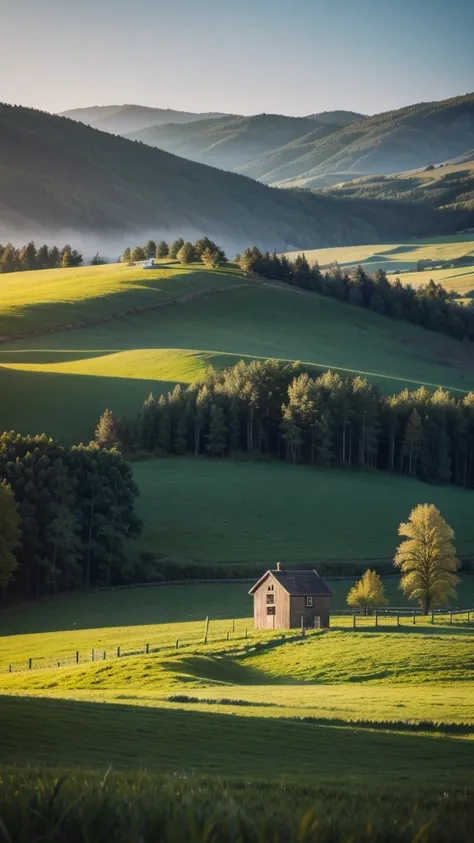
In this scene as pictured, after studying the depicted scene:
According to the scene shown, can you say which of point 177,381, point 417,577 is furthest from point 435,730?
point 177,381

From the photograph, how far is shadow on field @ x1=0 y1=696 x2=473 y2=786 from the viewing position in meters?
27.3

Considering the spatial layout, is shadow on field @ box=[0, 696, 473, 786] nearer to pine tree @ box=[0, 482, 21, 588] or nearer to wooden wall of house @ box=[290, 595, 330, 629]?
wooden wall of house @ box=[290, 595, 330, 629]

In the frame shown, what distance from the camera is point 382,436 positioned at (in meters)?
142

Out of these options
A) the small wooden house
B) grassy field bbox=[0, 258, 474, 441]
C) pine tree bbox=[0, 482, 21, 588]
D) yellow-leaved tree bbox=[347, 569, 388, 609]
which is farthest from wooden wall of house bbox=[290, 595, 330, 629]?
grassy field bbox=[0, 258, 474, 441]

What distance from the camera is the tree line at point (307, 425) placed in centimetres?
13600

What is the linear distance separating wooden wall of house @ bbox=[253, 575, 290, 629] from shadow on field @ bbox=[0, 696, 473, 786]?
39.5 m

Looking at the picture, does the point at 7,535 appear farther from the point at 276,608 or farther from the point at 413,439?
the point at 413,439

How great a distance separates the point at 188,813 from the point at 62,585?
87.7m

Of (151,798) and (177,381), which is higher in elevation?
(177,381)

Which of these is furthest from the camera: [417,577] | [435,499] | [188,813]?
[435,499]

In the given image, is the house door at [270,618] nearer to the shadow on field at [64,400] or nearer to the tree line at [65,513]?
the tree line at [65,513]

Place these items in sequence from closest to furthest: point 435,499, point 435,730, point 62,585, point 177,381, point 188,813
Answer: point 188,813 → point 435,730 → point 62,585 → point 435,499 → point 177,381

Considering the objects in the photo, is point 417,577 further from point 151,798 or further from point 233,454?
point 151,798

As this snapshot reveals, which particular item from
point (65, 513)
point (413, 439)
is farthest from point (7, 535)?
point (413, 439)
